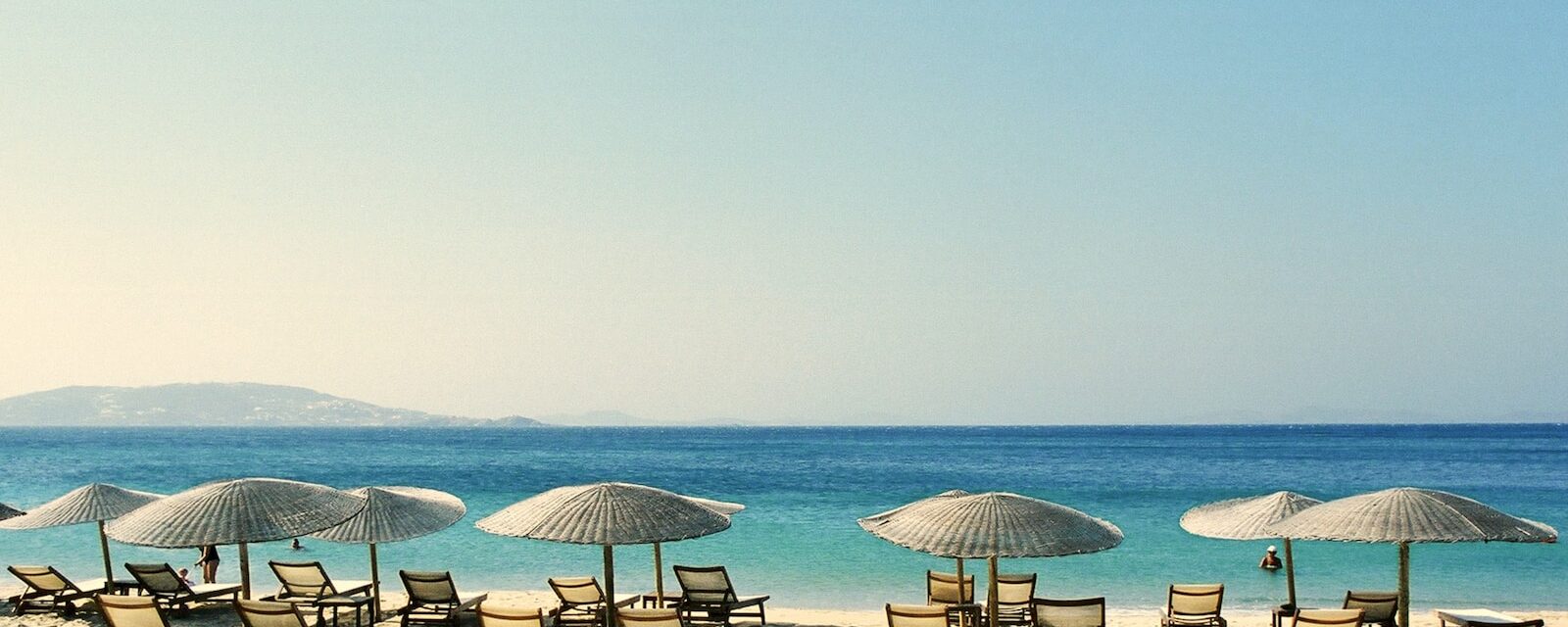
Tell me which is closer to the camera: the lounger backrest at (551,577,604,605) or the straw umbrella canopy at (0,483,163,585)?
the lounger backrest at (551,577,604,605)

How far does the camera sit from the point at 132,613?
10148mm

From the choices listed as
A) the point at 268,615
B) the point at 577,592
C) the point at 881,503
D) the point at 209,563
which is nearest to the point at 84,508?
the point at 209,563

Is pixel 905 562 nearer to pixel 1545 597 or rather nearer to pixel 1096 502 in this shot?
pixel 1545 597

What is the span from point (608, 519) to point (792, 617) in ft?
17.1

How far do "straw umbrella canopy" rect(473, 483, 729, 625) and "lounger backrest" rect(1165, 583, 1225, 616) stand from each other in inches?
201

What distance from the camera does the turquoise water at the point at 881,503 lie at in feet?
60.0

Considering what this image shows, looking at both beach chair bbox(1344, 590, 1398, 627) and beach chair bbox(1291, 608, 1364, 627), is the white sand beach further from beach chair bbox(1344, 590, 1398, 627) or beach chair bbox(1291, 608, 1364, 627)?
beach chair bbox(1291, 608, 1364, 627)

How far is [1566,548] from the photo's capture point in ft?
71.5

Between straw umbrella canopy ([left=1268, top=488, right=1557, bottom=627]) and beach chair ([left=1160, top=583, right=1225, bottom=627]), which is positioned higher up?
straw umbrella canopy ([left=1268, top=488, right=1557, bottom=627])

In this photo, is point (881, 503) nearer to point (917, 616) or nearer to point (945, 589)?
point (945, 589)

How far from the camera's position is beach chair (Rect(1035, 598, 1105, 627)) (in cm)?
1041

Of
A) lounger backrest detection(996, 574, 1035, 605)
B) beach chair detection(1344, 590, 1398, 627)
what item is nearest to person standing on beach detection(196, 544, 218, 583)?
lounger backrest detection(996, 574, 1035, 605)

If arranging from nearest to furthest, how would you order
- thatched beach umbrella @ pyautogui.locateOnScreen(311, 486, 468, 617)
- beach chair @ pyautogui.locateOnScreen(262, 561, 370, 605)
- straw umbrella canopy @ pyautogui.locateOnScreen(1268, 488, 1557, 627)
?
straw umbrella canopy @ pyautogui.locateOnScreen(1268, 488, 1557, 627)
thatched beach umbrella @ pyautogui.locateOnScreen(311, 486, 468, 617)
beach chair @ pyautogui.locateOnScreen(262, 561, 370, 605)

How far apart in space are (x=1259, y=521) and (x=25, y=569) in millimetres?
13966
